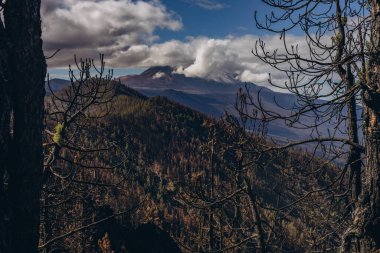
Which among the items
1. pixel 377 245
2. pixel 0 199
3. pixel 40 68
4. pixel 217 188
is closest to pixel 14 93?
pixel 40 68

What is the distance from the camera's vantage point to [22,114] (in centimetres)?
465

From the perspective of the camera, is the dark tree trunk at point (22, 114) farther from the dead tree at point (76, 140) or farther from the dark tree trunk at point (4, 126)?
the dead tree at point (76, 140)

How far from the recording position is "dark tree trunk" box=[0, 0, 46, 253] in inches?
178

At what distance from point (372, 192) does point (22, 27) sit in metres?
5.57

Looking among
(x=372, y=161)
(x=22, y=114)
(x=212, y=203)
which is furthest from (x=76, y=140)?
(x=372, y=161)

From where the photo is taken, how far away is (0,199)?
4.36 meters

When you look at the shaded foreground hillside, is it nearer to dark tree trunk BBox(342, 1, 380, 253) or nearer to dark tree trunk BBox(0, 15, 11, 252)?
dark tree trunk BBox(342, 1, 380, 253)

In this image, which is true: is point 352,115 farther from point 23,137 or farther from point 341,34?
point 23,137

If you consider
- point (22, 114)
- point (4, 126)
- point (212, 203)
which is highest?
point (22, 114)

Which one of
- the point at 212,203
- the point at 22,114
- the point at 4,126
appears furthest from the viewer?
the point at 212,203

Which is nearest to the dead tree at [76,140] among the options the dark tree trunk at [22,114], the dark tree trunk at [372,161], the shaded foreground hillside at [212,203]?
the shaded foreground hillside at [212,203]

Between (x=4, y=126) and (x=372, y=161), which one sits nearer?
(x=4, y=126)

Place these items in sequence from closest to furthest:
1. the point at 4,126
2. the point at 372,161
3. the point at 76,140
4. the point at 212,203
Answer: the point at 4,126 → the point at 372,161 → the point at 212,203 → the point at 76,140

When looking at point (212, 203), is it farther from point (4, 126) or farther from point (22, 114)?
point (4, 126)
